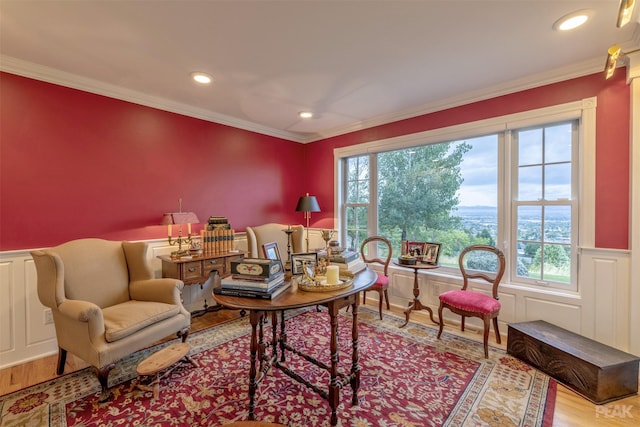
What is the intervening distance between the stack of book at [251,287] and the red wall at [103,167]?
2.12 m

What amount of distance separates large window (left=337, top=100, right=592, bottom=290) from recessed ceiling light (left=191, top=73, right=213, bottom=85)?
88.4 inches

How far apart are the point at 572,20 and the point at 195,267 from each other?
388cm

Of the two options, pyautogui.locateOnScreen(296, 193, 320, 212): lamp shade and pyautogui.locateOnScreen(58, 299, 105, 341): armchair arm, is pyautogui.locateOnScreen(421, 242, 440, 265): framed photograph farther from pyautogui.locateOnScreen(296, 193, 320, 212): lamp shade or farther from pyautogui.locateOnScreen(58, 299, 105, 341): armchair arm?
pyautogui.locateOnScreen(58, 299, 105, 341): armchair arm

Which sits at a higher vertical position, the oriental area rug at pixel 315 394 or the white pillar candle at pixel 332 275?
the white pillar candle at pixel 332 275

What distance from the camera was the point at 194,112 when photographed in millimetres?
3576

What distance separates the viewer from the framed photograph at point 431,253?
328 cm

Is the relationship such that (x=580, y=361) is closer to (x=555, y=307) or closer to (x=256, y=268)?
(x=555, y=307)

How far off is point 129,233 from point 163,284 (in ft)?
3.24

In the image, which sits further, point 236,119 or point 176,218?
point 236,119

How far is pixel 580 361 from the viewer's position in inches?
78.4

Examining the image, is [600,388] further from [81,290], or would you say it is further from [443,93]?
[81,290]

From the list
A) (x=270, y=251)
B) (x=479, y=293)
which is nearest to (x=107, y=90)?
(x=270, y=251)

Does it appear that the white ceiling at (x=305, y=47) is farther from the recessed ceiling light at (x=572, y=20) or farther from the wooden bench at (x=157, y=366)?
the wooden bench at (x=157, y=366)

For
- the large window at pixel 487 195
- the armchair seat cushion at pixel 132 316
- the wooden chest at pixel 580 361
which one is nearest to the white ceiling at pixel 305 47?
the large window at pixel 487 195
